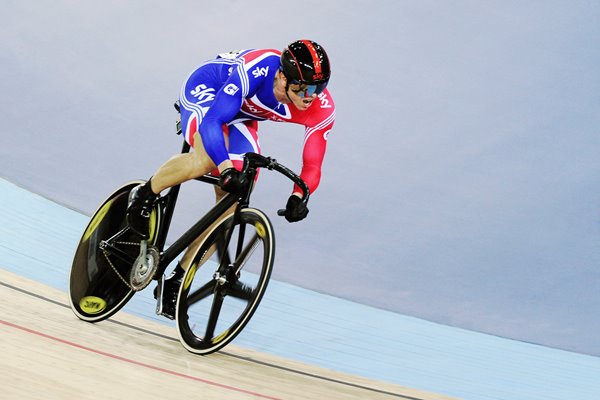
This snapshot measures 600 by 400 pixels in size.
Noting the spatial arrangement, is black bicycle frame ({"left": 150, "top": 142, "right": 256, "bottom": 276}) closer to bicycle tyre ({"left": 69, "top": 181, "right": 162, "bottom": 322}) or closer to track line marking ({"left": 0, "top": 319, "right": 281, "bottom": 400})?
bicycle tyre ({"left": 69, "top": 181, "right": 162, "bottom": 322})

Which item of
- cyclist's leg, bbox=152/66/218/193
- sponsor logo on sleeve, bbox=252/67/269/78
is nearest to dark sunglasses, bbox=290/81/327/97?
sponsor logo on sleeve, bbox=252/67/269/78

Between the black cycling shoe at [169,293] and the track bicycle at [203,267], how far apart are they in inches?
1.5

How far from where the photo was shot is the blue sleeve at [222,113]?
2.62m

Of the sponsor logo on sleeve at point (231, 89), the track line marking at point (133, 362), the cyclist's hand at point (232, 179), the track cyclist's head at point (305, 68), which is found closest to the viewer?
the track line marking at point (133, 362)

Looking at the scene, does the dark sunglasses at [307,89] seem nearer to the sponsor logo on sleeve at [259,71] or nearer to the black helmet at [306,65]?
the black helmet at [306,65]

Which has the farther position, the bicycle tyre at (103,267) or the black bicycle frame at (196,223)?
the bicycle tyre at (103,267)

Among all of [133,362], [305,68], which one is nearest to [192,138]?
[305,68]

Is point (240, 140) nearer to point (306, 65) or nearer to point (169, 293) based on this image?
point (306, 65)

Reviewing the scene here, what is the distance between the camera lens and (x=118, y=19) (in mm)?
7188

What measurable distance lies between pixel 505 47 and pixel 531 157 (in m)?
1.30

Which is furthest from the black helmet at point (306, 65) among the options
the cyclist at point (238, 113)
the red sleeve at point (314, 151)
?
the red sleeve at point (314, 151)

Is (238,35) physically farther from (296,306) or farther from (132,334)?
(132,334)

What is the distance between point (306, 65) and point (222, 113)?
343mm

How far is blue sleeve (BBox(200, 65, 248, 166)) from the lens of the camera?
2.62m
